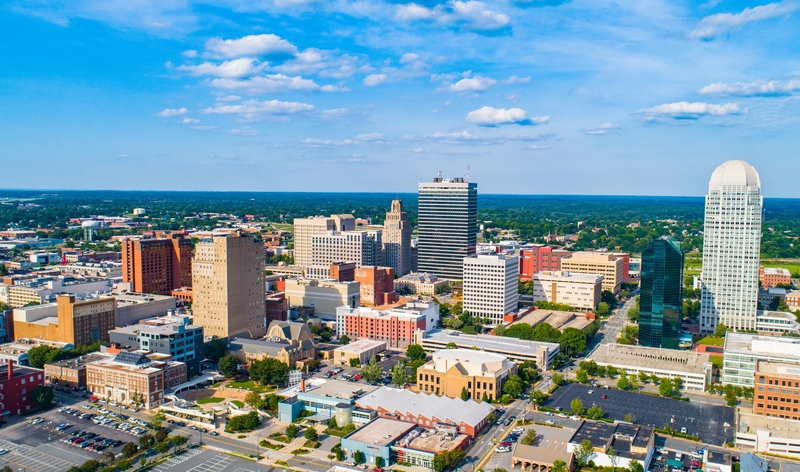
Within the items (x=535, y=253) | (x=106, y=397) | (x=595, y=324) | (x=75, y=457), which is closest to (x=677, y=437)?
(x=595, y=324)

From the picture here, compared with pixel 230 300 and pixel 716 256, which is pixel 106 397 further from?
pixel 716 256

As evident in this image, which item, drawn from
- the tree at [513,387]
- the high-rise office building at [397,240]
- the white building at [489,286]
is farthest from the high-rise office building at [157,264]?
the tree at [513,387]

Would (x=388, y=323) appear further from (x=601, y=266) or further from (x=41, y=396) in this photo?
(x=601, y=266)

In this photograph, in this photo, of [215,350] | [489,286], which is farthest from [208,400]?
[489,286]

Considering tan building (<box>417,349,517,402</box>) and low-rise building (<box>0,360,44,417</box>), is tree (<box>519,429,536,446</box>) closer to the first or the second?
tan building (<box>417,349,517,402</box>)

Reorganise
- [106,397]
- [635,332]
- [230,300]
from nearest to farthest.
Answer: [106,397] → [230,300] → [635,332]

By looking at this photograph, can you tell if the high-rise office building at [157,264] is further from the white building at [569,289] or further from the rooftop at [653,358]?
the rooftop at [653,358]
